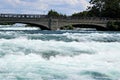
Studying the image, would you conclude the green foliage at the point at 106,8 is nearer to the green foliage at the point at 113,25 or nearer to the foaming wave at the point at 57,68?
the green foliage at the point at 113,25

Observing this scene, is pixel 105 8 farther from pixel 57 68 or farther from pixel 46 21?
pixel 57 68

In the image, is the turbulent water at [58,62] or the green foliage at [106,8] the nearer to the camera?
the turbulent water at [58,62]

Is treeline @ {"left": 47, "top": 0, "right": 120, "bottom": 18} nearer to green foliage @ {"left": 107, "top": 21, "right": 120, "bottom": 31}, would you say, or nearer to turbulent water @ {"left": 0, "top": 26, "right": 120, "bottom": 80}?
green foliage @ {"left": 107, "top": 21, "right": 120, "bottom": 31}

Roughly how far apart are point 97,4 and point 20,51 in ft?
311

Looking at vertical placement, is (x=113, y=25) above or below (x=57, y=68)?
below

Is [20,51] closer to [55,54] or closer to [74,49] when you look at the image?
[55,54]

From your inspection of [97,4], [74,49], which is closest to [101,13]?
[97,4]

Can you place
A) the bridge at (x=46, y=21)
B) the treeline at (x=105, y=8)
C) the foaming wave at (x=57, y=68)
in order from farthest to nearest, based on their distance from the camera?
the treeline at (x=105, y=8) < the bridge at (x=46, y=21) < the foaming wave at (x=57, y=68)

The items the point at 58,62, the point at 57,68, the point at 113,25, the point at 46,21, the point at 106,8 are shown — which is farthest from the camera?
the point at 106,8

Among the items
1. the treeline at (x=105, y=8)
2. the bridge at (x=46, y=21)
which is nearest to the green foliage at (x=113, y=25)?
the bridge at (x=46, y=21)

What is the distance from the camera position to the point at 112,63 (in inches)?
877

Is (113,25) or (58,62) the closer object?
(58,62)

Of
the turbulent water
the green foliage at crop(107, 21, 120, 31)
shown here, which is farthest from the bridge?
the turbulent water

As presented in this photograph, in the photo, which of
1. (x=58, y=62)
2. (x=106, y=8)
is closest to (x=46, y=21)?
(x=106, y=8)
